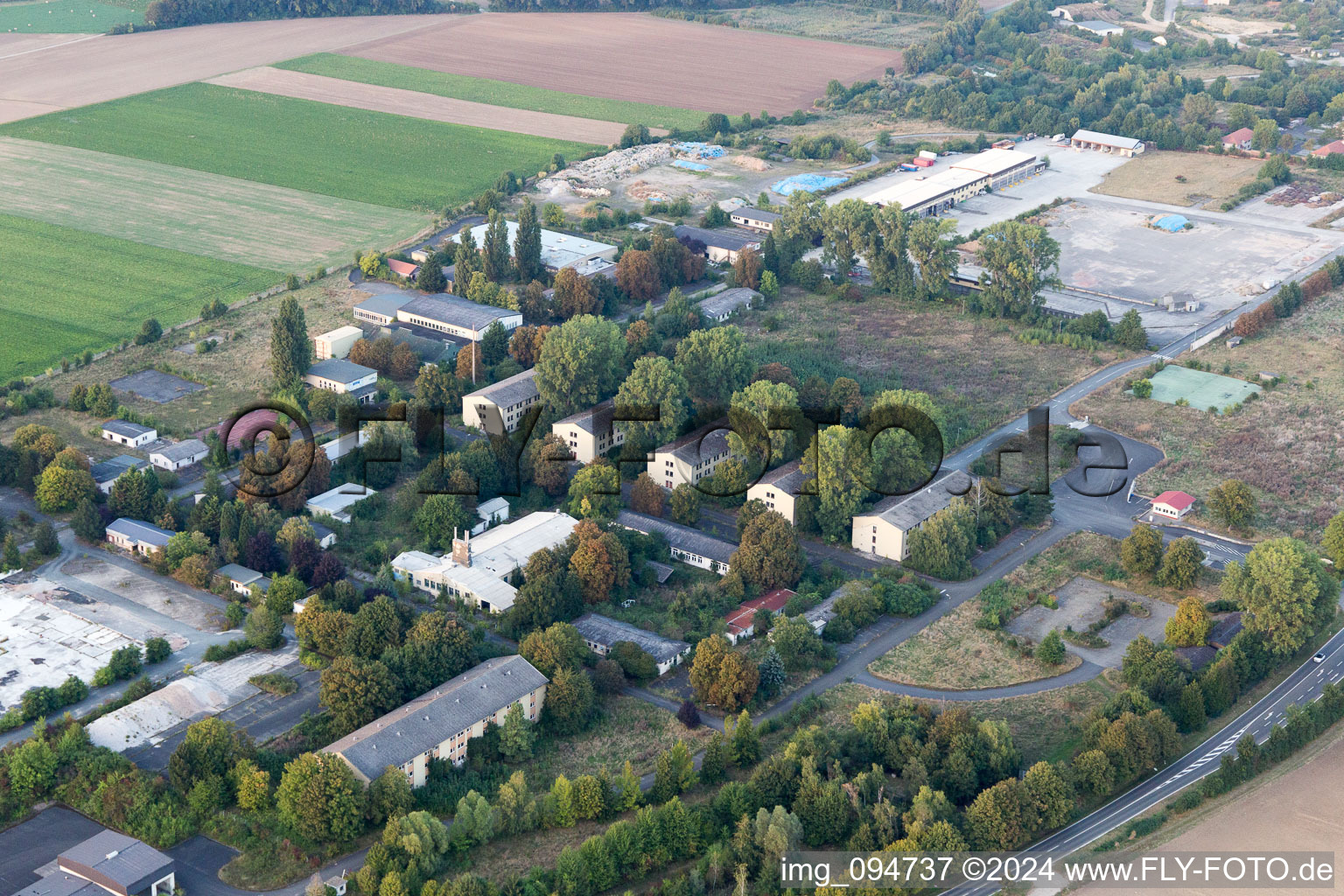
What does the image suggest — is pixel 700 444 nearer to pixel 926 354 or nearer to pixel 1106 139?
pixel 926 354

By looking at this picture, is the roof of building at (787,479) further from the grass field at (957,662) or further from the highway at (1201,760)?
the highway at (1201,760)

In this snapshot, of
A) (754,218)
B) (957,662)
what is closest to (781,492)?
(957,662)

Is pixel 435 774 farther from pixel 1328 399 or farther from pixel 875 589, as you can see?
pixel 1328 399

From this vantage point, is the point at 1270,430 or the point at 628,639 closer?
the point at 628,639

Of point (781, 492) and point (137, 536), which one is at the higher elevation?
point (781, 492)

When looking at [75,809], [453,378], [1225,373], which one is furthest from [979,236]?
[75,809]

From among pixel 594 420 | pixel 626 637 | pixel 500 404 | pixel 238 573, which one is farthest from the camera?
pixel 500 404
